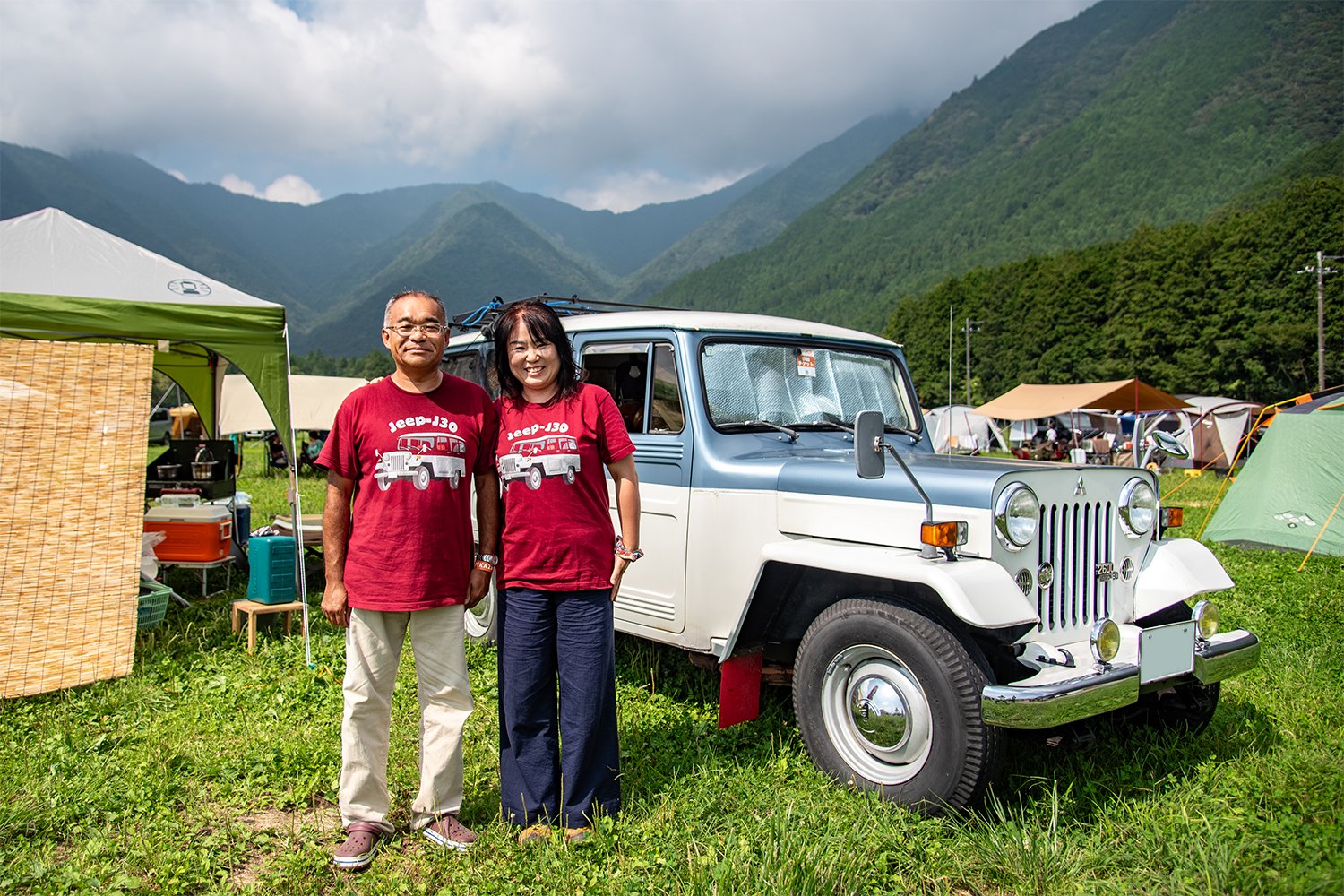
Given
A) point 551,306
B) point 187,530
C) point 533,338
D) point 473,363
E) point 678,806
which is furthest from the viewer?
point 187,530

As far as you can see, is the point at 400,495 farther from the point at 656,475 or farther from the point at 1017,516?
the point at 1017,516

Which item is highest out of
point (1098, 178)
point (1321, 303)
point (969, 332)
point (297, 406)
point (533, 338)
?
point (1098, 178)

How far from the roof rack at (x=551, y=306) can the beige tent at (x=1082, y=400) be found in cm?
2224

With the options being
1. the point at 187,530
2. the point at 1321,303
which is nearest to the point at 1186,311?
the point at 1321,303

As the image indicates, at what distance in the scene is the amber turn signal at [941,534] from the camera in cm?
319

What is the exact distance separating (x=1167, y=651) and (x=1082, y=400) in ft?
85.1

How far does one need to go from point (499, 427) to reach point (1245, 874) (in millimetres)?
3094

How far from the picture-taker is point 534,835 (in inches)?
123

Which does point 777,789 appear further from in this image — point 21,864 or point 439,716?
point 21,864

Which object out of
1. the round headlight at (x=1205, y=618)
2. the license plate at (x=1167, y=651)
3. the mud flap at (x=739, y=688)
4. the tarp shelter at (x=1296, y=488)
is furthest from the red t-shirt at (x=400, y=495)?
the tarp shelter at (x=1296, y=488)

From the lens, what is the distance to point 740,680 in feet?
12.6

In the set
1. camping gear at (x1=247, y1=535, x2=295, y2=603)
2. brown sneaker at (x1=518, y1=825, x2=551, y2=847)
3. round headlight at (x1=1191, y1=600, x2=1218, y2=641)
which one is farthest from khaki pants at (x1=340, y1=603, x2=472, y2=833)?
camping gear at (x1=247, y1=535, x2=295, y2=603)

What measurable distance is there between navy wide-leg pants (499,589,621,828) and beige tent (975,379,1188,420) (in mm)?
24399

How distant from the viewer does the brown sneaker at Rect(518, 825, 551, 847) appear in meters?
3.09
